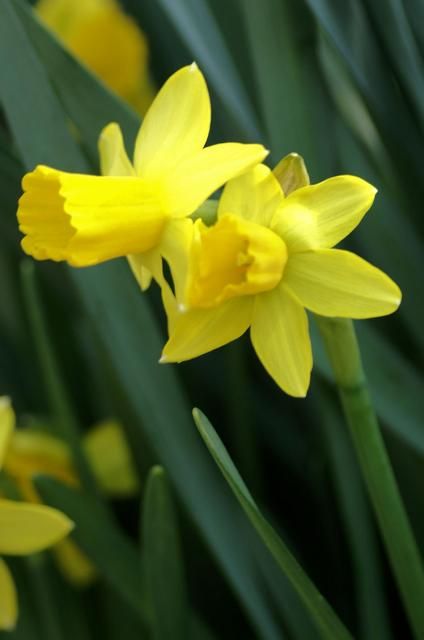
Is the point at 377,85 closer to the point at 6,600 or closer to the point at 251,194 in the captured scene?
the point at 251,194

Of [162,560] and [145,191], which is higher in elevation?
[145,191]

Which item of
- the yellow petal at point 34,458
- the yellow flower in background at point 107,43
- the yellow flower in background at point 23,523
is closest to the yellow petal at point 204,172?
the yellow flower in background at point 23,523

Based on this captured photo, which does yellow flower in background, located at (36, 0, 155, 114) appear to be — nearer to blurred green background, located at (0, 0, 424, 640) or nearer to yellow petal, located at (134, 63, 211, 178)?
blurred green background, located at (0, 0, 424, 640)

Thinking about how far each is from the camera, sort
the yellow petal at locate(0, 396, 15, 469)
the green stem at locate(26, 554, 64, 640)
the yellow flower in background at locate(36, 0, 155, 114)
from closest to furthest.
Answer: the yellow petal at locate(0, 396, 15, 469), the green stem at locate(26, 554, 64, 640), the yellow flower in background at locate(36, 0, 155, 114)

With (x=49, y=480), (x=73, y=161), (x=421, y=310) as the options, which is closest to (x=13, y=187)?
(x=73, y=161)

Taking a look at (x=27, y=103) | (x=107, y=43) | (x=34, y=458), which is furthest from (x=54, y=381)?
(x=107, y=43)

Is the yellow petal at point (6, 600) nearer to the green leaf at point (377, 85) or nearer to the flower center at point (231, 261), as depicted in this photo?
the flower center at point (231, 261)

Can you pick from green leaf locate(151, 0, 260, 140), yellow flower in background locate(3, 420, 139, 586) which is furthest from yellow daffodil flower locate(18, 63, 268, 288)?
yellow flower in background locate(3, 420, 139, 586)
